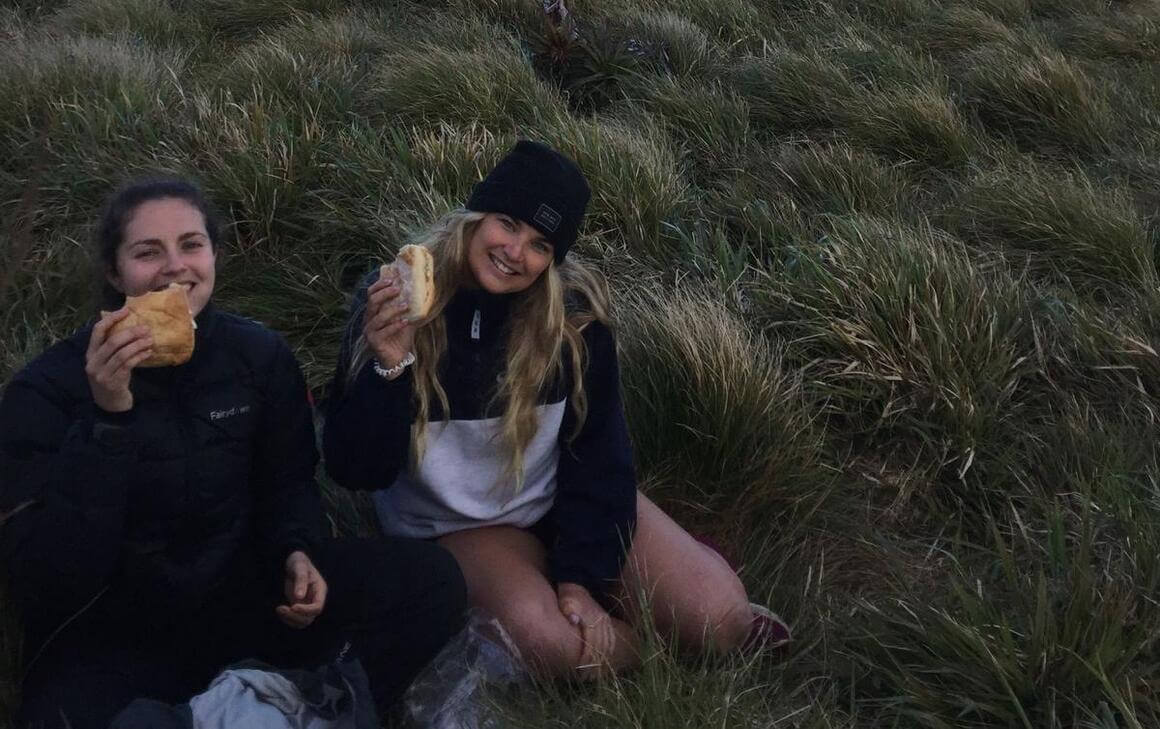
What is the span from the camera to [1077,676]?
2.53m

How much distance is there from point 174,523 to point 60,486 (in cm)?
33

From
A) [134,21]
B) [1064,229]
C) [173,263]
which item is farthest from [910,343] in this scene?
[134,21]

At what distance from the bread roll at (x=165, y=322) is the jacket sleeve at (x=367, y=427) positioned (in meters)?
0.46

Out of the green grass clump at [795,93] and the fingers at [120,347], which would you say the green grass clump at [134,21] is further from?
the fingers at [120,347]

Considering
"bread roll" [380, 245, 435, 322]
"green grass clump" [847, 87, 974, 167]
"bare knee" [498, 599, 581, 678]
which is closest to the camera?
"bread roll" [380, 245, 435, 322]

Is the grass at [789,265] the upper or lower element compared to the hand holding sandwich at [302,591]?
lower

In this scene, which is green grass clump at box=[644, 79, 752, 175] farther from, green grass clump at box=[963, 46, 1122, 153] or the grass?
green grass clump at box=[963, 46, 1122, 153]

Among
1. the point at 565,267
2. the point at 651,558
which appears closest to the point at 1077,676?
the point at 651,558

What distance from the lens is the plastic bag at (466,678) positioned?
2.68m

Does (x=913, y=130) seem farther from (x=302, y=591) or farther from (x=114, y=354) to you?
(x=114, y=354)

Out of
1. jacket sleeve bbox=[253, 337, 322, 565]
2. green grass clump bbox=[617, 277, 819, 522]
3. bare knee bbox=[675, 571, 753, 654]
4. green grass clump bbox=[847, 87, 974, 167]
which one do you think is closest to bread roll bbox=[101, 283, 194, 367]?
jacket sleeve bbox=[253, 337, 322, 565]

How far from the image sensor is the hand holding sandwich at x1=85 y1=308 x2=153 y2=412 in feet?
7.12

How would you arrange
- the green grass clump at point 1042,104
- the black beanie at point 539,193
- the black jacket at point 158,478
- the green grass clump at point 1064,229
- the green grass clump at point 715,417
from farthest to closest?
the green grass clump at point 1042,104 < the green grass clump at point 1064,229 < the green grass clump at point 715,417 < the black beanie at point 539,193 < the black jacket at point 158,478

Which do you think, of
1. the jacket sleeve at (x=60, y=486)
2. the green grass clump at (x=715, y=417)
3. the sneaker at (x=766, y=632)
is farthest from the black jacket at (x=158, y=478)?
the green grass clump at (x=715, y=417)
